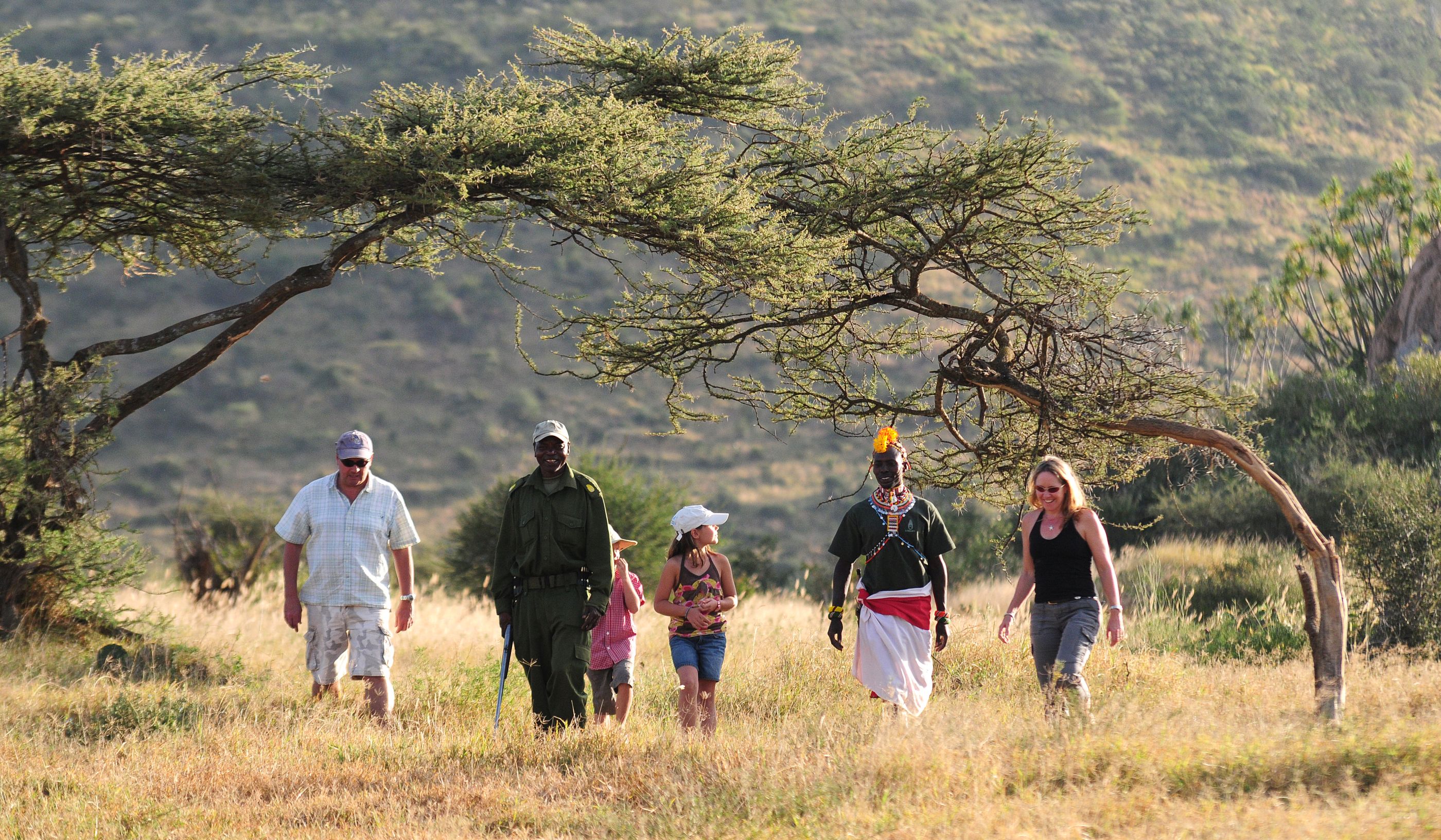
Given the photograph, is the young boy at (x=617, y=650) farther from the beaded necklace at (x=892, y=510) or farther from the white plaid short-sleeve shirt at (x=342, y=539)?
the beaded necklace at (x=892, y=510)

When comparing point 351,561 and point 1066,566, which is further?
point 351,561

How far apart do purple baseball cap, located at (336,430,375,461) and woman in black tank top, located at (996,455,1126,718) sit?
3.95m

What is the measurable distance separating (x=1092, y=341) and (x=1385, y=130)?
76723 millimetres

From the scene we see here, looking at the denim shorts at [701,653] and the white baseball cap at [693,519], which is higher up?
the white baseball cap at [693,519]

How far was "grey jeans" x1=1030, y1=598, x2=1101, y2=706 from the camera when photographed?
7.11 meters

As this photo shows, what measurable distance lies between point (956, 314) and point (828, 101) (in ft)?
207

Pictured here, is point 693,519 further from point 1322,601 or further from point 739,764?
point 1322,601

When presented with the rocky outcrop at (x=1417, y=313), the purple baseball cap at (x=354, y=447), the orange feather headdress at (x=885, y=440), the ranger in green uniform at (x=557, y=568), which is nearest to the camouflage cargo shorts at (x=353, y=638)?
the purple baseball cap at (x=354, y=447)

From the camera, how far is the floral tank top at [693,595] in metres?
7.72

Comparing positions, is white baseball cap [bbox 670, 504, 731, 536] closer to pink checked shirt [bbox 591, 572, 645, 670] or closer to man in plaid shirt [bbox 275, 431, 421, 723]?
pink checked shirt [bbox 591, 572, 645, 670]

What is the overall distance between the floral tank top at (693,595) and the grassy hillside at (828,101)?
1479 inches

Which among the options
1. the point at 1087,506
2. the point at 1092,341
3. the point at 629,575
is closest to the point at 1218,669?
the point at 1092,341

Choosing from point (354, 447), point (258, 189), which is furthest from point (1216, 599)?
point (258, 189)

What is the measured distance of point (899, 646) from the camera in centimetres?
745
